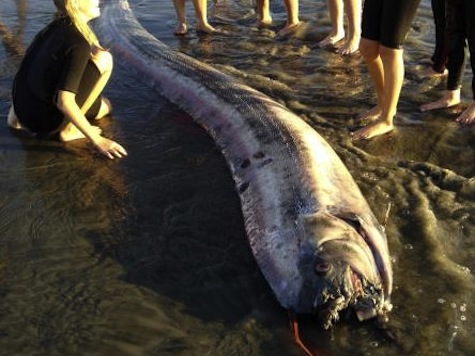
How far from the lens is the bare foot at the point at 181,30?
346 inches

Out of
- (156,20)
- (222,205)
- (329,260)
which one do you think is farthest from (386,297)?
(156,20)

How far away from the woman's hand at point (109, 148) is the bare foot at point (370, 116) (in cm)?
231

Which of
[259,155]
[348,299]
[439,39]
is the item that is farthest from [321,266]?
[439,39]

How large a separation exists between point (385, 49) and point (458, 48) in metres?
1.00

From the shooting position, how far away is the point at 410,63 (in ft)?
23.4

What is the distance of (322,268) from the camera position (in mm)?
3385

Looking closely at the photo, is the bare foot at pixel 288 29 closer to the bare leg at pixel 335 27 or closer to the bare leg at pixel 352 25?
the bare leg at pixel 335 27

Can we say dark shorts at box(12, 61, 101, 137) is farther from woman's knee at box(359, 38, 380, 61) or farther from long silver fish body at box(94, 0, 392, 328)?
woman's knee at box(359, 38, 380, 61)

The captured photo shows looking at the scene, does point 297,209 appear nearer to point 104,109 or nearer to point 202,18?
point 104,109

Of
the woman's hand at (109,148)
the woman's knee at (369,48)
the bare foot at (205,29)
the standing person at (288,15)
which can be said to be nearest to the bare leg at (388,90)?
the woman's knee at (369,48)

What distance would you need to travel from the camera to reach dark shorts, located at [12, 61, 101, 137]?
5.44 meters

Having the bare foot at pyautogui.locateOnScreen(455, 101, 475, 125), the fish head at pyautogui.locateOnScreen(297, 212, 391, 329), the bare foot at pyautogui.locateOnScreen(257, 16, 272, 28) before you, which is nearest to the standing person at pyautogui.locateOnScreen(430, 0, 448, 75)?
the bare foot at pyautogui.locateOnScreen(455, 101, 475, 125)

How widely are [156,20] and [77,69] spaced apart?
15.4 ft

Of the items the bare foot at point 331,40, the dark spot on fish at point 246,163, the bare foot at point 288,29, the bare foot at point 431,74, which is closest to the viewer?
the dark spot on fish at point 246,163
